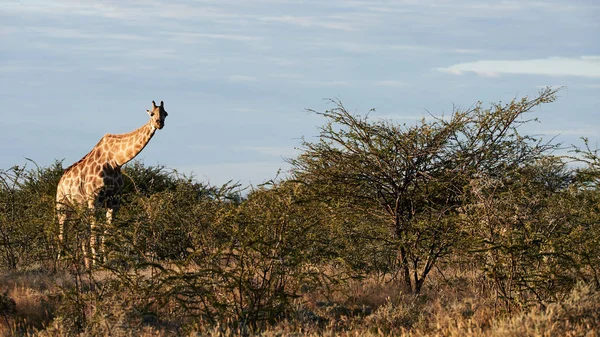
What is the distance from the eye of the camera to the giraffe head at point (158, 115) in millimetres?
17562

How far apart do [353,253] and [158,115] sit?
241 inches

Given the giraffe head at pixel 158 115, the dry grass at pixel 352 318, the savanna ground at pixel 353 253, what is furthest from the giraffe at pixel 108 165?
the dry grass at pixel 352 318

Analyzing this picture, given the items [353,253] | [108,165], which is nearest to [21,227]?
[108,165]

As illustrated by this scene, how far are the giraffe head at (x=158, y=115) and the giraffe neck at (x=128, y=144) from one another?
0.84 ft

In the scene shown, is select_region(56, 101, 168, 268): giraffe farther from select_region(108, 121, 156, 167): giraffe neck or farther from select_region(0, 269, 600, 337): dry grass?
select_region(0, 269, 600, 337): dry grass

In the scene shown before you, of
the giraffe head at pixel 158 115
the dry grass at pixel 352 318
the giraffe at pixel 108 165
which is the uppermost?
the giraffe head at pixel 158 115

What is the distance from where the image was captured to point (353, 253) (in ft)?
47.1

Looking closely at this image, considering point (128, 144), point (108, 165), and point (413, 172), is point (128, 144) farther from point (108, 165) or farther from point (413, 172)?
point (413, 172)

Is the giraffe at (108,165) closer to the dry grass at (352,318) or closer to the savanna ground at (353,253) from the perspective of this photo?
the savanna ground at (353,253)

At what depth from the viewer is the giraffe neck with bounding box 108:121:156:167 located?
18141 mm

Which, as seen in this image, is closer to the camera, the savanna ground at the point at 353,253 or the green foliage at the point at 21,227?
the savanna ground at the point at 353,253

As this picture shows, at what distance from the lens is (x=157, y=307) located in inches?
432

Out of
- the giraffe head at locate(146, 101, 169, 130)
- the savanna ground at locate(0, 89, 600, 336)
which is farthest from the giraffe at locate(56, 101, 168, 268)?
the savanna ground at locate(0, 89, 600, 336)

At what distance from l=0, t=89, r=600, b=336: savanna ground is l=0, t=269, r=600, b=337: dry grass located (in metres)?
0.03
